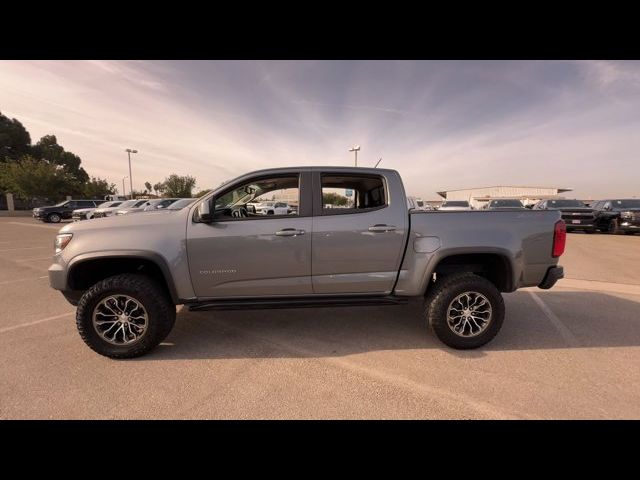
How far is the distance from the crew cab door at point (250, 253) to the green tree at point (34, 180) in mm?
43287

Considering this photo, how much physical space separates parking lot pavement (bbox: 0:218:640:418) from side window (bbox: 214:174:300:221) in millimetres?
1463

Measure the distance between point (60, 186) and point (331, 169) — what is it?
146 feet

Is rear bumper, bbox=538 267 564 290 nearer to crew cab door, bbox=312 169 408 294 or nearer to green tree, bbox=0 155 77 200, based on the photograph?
crew cab door, bbox=312 169 408 294

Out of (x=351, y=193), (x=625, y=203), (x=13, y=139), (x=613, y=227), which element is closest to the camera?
(x=351, y=193)

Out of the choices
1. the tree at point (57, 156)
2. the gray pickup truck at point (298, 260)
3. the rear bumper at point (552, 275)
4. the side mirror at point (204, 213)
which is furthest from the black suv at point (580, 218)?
the tree at point (57, 156)

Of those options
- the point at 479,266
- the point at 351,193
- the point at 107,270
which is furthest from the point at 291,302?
the point at 479,266

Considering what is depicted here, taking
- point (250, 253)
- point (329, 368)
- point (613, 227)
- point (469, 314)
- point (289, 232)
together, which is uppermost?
point (289, 232)

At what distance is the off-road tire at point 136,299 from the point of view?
2.89 meters

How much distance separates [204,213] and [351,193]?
75.4 inches

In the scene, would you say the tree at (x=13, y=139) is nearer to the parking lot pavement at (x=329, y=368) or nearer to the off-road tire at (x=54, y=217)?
the off-road tire at (x=54, y=217)

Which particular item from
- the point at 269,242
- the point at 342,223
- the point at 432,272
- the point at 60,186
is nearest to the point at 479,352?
the point at 432,272

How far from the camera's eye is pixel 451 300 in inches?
122

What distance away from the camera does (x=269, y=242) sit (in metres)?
2.99

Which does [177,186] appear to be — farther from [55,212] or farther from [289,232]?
[289,232]
